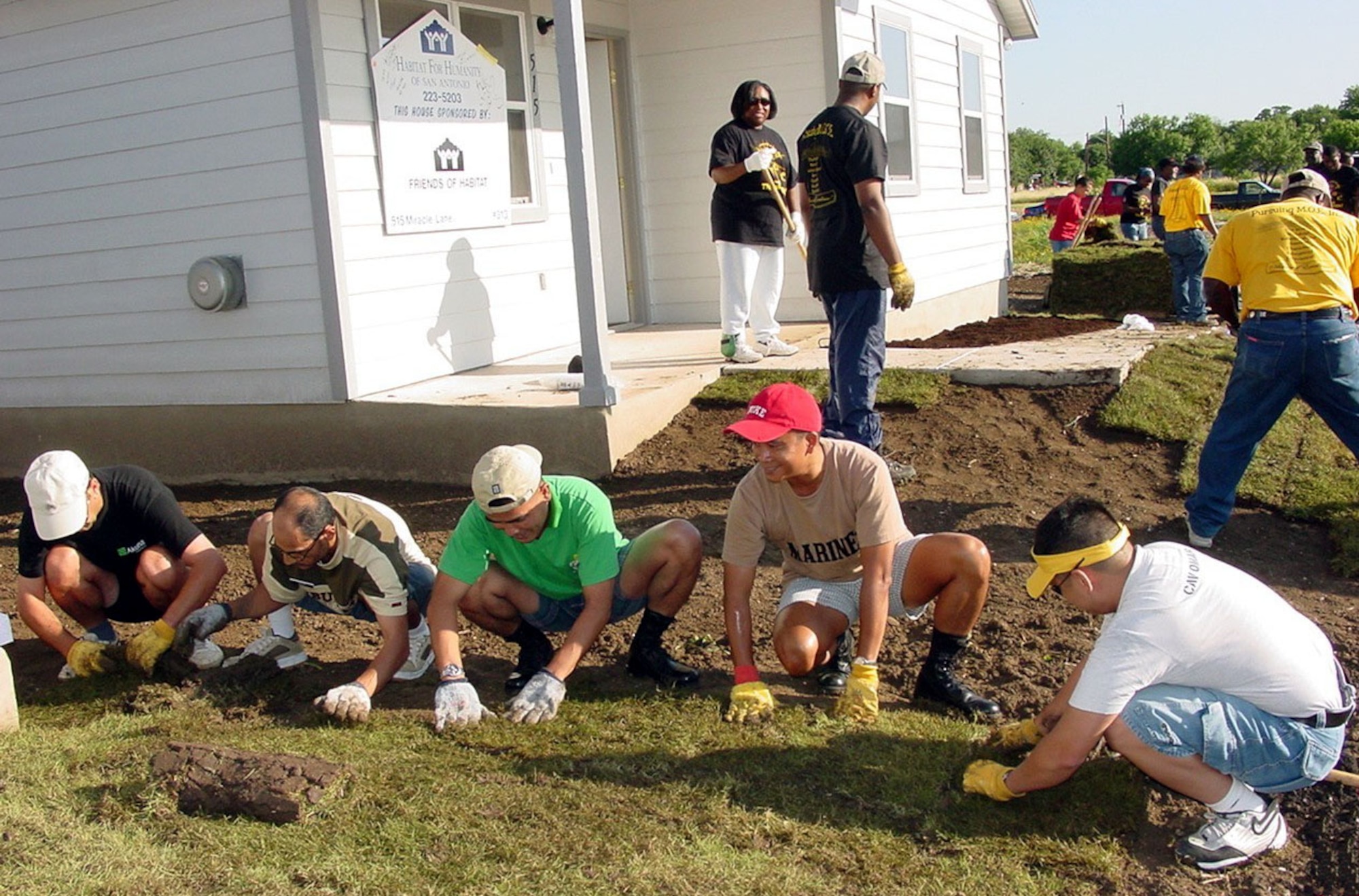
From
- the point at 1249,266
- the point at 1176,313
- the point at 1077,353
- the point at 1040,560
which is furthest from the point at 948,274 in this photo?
the point at 1040,560

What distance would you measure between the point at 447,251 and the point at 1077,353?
13.7ft

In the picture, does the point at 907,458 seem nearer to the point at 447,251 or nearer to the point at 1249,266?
the point at 1249,266

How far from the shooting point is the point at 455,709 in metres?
4.17

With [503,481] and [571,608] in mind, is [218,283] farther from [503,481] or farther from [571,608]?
[503,481]

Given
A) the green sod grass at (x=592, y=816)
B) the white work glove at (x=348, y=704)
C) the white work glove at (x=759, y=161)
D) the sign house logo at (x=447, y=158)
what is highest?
the sign house logo at (x=447, y=158)

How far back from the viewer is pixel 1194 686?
3.28 m

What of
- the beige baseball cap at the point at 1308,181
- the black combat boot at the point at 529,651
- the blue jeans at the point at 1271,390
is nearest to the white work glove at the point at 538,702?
the black combat boot at the point at 529,651

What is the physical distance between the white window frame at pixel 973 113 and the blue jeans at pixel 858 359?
674cm

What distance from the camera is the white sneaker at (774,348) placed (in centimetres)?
829

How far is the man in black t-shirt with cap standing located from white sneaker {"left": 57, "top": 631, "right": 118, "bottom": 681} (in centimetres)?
335

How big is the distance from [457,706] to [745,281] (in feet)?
14.6

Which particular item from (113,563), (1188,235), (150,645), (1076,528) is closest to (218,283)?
(113,563)

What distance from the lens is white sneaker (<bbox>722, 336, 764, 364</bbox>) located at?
8023mm

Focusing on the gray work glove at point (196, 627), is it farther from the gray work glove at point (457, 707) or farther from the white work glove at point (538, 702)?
the white work glove at point (538, 702)
